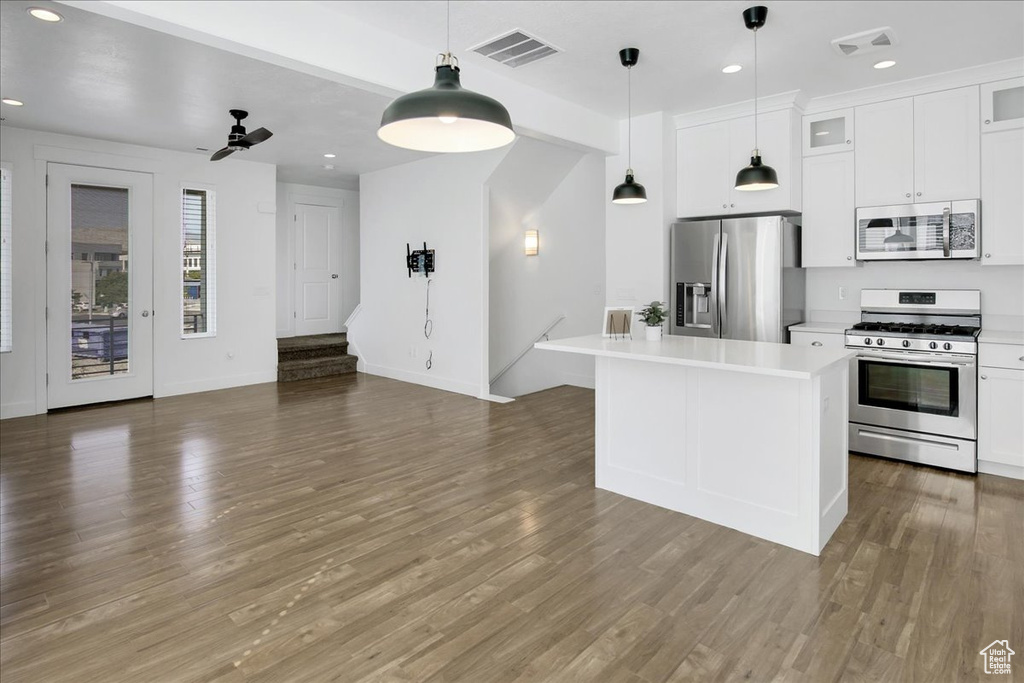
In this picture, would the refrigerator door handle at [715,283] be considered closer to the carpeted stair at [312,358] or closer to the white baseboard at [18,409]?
the carpeted stair at [312,358]

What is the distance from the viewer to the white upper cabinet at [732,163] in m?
4.93

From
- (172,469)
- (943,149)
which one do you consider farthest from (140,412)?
(943,149)

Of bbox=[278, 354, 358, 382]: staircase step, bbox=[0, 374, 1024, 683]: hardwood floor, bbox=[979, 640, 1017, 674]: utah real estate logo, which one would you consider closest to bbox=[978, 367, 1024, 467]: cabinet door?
bbox=[0, 374, 1024, 683]: hardwood floor

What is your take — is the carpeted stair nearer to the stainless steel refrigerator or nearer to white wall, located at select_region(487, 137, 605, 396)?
white wall, located at select_region(487, 137, 605, 396)

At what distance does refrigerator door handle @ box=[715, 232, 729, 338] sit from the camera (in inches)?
200

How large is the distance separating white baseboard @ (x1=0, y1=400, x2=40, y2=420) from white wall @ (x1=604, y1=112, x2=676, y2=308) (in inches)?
237

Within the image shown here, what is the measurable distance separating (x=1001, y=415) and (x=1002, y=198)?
5.18 ft

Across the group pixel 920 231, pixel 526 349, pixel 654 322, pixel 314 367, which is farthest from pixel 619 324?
pixel 314 367

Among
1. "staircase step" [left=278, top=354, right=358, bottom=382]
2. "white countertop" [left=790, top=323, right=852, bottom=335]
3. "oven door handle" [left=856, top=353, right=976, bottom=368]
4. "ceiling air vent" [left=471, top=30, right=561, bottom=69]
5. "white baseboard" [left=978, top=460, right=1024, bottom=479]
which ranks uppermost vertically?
"ceiling air vent" [left=471, top=30, right=561, bottom=69]

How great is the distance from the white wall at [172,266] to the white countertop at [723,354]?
5278 mm

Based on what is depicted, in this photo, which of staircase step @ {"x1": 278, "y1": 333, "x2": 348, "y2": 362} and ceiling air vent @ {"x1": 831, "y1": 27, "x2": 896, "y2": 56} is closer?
ceiling air vent @ {"x1": 831, "y1": 27, "x2": 896, "y2": 56}

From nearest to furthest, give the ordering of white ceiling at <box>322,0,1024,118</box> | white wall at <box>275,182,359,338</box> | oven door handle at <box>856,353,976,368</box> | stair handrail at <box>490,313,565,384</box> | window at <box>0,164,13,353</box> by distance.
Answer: white ceiling at <box>322,0,1024,118</box> < oven door handle at <box>856,353,976,368</box> < window at <box>0,164,13,353</box> < stair handrail at <box>490,313,565,384</box> < white wall at <box>275,182,359,338</box>

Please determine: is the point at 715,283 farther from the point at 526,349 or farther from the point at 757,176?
the point at 526,349

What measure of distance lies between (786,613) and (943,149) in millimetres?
3957
